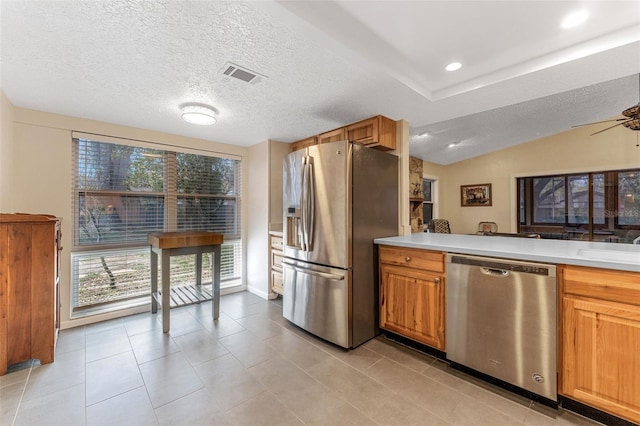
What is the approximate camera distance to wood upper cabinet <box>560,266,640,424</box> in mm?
1368

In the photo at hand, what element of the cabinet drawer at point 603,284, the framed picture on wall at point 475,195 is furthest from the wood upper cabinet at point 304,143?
the framed picture on wall at point 475,195

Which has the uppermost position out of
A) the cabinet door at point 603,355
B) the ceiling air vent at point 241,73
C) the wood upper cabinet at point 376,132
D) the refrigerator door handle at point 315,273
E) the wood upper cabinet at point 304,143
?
the ceiling air vent at point 241,73

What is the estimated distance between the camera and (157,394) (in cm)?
172

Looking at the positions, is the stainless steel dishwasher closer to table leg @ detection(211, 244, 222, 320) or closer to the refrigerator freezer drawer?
the refrigerator freezer drawer

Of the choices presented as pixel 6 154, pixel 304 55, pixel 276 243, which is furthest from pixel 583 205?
pixel 6 154

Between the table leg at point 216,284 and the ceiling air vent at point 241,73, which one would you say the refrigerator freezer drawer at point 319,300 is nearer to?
the table leg at point 216,284

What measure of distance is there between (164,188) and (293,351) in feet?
8.53

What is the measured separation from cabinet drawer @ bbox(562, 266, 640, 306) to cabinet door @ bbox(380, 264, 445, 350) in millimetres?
761

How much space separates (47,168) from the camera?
2613mm

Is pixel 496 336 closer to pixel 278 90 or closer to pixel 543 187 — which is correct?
pixel 278 90

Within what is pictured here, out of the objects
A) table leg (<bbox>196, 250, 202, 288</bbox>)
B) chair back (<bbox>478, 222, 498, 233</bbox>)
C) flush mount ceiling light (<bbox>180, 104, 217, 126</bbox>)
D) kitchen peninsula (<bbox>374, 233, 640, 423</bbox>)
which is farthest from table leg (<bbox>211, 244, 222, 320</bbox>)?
chair back (<bbox>478, 222, 498, 233</bbox>)

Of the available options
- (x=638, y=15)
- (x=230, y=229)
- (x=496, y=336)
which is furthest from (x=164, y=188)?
(x=638, y=15)

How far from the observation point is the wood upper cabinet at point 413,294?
2100 millimetres

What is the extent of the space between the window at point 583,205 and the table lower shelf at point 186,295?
23.1 feet
